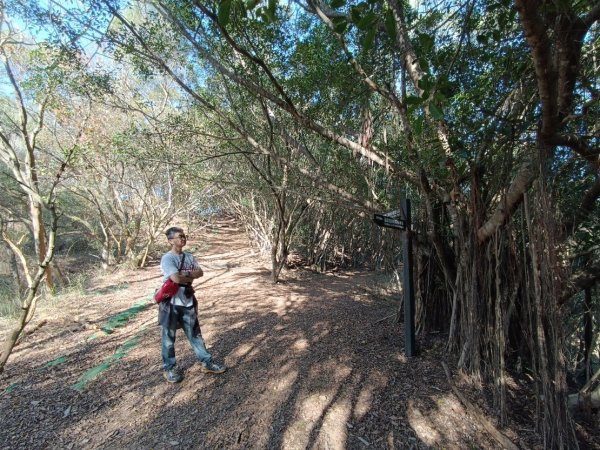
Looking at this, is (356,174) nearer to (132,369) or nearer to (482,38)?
(482,38)

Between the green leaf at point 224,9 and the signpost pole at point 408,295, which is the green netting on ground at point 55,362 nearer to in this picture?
the signpost pole at point 408,295

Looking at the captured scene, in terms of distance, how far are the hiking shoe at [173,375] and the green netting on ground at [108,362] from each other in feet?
2.99

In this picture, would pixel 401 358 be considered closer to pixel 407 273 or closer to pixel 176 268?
pixel 407 273

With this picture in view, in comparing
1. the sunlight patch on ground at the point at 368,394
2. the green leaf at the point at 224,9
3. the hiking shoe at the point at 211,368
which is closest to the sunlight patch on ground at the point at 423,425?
the sunlight patch on ground at the point at 368,394

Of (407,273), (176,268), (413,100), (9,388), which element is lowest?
(9,388)

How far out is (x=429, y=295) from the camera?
14.6 ft

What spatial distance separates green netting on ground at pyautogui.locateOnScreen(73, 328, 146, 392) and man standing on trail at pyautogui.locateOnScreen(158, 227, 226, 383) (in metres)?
0.97

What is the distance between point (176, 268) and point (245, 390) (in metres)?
1.30

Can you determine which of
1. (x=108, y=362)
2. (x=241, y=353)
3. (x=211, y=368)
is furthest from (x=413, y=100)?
(x=108, y=362)

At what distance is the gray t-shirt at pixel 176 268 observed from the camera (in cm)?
343

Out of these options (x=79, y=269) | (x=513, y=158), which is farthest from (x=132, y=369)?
(x=79, y=269)

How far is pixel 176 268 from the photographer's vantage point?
3455 mm

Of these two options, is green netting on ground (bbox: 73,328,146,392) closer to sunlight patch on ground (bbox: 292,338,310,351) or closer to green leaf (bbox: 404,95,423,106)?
sunlight patch on ground (bbox: 292,338,310,351)

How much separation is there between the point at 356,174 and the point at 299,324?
3295 mm
